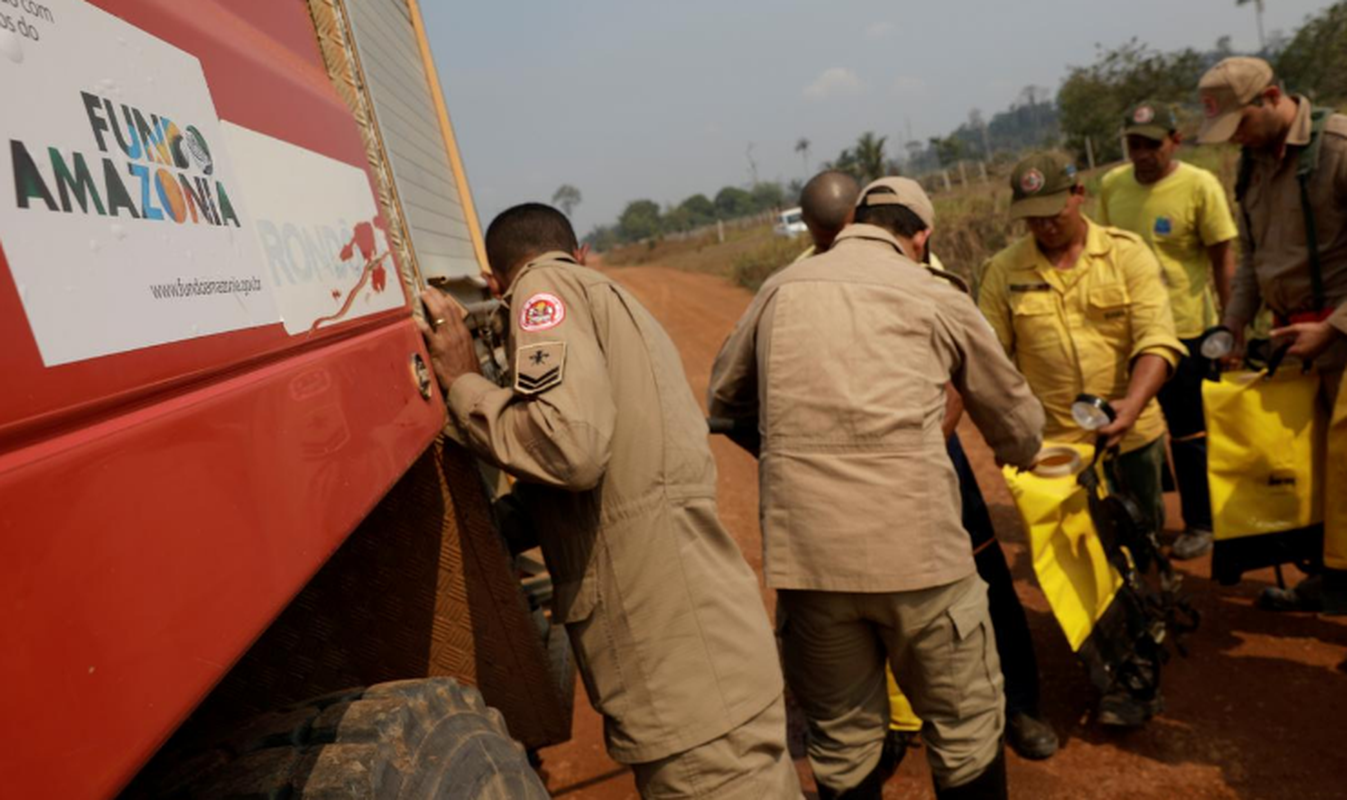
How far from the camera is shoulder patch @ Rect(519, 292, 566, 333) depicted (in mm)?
1853

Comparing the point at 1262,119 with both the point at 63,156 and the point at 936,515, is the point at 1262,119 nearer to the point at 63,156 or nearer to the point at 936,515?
the point at 936,515

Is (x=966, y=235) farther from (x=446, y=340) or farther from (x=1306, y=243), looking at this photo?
(x=446, y=340)

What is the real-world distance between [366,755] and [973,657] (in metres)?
1.73

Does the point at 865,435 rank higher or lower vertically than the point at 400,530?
lower

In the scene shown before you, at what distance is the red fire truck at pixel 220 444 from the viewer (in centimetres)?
65

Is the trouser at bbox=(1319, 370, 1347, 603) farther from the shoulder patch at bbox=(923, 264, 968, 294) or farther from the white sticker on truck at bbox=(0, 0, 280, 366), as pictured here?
the white sticker on truck at bbox=(0, 0, 280, 366)

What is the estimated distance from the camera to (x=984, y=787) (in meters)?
2.52

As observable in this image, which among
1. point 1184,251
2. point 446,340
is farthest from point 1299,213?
point 446,340

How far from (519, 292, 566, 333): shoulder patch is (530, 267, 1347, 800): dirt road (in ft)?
7.09

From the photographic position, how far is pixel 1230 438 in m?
3.22

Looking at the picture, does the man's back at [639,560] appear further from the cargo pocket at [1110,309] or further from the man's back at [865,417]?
the cargo pocket at [1110,309]

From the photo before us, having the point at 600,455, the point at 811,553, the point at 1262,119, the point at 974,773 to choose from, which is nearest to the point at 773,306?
the point at 811,553

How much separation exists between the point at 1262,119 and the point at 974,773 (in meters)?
2.49

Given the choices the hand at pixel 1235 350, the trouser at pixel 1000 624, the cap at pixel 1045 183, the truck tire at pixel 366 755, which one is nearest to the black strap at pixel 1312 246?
the hand at pixel 1235 350
